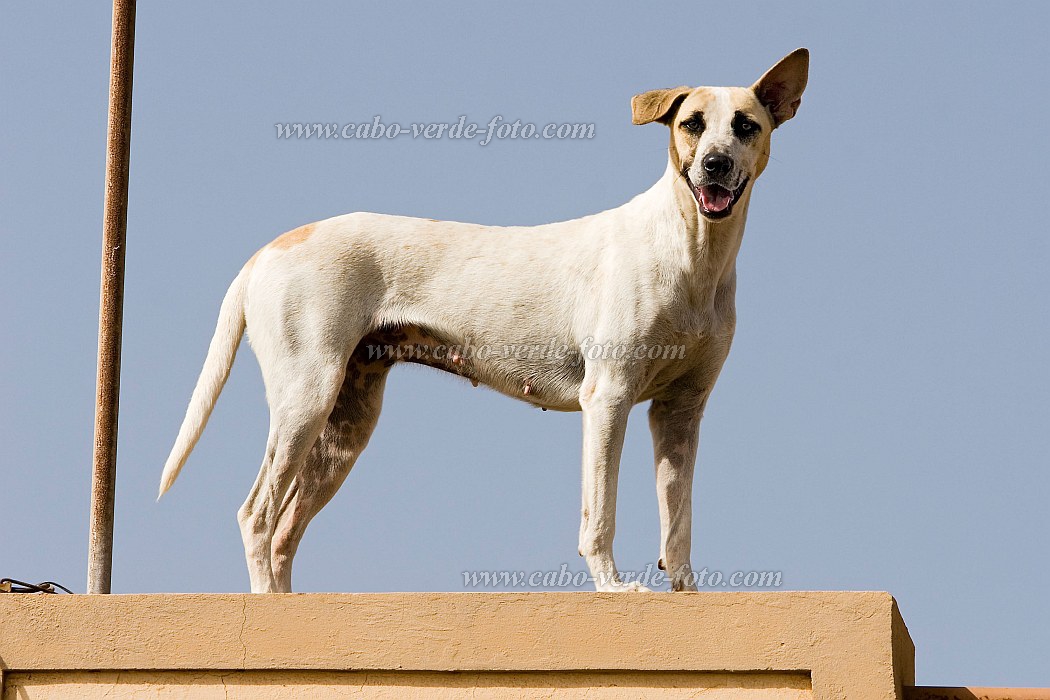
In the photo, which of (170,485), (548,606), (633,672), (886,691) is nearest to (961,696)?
(886,691)

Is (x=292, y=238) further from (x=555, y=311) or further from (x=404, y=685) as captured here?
(x=404, y=685)

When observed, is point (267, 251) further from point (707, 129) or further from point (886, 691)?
point (886, 691)

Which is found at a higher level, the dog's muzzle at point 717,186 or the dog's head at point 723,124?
the dog's head at point 723,124

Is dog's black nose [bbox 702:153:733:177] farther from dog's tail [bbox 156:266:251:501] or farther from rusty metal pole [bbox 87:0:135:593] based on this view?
rusty metal pole [bbox 87:0:135:593]

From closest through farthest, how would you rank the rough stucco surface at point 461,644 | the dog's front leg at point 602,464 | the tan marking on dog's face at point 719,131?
the rough stucco surface at point 461,644, the dog's front leg at point 602,464, the tan marking on dog's face at point 719,131

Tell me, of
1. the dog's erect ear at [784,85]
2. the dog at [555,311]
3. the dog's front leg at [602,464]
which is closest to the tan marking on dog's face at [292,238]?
the dog at [555,311]

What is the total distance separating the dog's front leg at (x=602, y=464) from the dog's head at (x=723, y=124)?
3.25 ft

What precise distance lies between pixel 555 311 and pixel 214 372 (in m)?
1.92

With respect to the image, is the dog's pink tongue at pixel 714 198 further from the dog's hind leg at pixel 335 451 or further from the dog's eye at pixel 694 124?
the dog's hind leg at pixel 335 451

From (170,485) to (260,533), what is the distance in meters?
0.58

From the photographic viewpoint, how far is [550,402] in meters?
7.57

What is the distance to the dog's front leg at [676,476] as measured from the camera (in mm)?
7523

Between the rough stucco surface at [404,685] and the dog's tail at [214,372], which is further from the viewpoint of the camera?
the dog's tail at [214,372]

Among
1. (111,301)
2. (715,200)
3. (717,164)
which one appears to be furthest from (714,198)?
(111,301)
